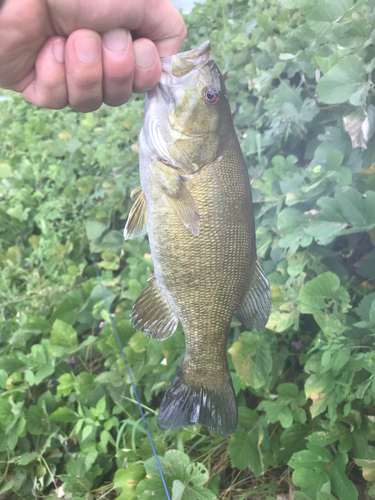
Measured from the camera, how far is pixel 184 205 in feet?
2.75

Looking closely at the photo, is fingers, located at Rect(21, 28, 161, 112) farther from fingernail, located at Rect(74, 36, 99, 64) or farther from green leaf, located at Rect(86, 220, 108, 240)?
green leaf, located at Rect(86, 220, 108, 240)

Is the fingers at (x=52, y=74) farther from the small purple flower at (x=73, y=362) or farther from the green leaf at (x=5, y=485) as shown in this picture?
the green leaf at (x=5, y=485)

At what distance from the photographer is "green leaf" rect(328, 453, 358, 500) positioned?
109cm

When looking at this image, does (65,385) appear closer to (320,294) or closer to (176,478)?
(176,478)

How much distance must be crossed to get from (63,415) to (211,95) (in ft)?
5.18

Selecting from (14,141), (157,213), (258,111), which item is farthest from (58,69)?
(14,141)

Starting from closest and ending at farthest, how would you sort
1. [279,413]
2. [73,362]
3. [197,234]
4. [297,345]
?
[197,234] < [279,413] < [297,345] < [73,362]

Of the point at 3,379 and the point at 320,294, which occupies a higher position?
the point at 320,294

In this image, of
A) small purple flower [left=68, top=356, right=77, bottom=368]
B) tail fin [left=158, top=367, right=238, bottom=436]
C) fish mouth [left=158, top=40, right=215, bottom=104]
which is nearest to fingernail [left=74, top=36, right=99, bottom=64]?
fish mouth [left=158, top=40, right=215, bottom=104]

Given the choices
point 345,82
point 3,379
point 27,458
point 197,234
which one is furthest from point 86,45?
point 27,458

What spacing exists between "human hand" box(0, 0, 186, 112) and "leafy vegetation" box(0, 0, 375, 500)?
56cm

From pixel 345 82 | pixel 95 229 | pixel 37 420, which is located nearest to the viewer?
pixel 345 82

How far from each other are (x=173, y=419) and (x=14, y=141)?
4.12 metres

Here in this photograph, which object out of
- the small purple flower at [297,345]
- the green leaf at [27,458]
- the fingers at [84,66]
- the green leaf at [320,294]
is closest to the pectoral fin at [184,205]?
the fingers at [84,66]
